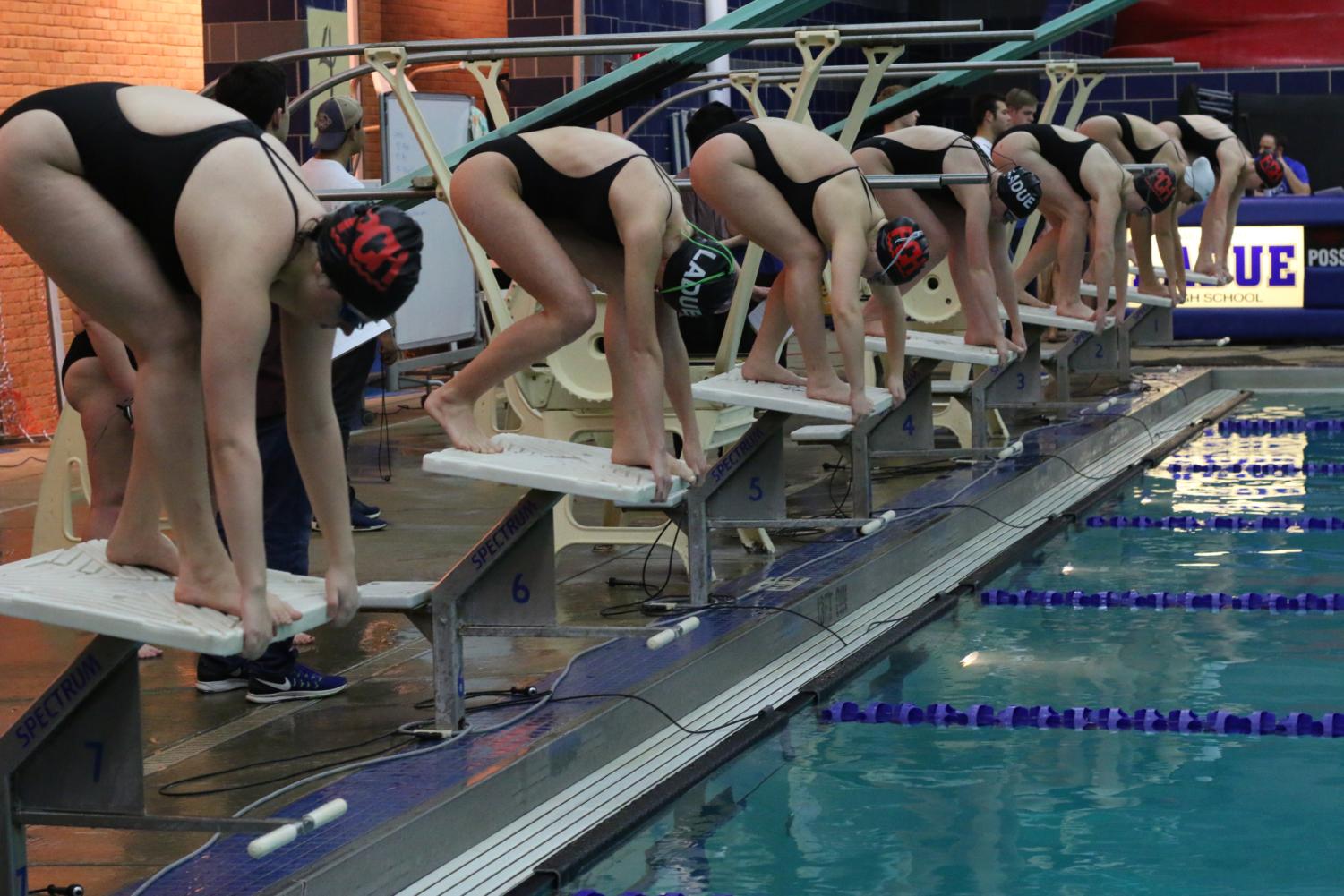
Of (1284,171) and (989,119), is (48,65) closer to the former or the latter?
(989,119)

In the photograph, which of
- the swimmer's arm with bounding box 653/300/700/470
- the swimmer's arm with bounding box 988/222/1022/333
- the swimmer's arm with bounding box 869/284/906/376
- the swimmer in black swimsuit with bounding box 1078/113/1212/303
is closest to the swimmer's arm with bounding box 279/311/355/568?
the swimmer's arm with bounding box 653/300/700/470

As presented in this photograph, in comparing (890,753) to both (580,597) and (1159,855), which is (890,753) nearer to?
(1159,855)

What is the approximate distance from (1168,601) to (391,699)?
9.49ft

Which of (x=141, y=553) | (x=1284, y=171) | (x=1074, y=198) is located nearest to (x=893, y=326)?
(x=1074, y=198)

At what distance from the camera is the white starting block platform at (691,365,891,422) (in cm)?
568

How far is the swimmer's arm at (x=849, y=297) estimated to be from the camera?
600 cm

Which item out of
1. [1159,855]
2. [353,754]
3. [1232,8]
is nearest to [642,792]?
[353,754]

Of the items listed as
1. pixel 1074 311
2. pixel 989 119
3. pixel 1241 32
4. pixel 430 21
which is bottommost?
pixel 1074 311

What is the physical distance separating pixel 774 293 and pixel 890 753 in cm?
219

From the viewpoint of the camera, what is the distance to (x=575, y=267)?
4965mm

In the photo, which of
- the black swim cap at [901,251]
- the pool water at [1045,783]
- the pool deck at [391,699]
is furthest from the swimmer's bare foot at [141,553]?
the black swim cap at [901,251]

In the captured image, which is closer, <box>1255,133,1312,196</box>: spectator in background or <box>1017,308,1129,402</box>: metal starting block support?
<box>1017,308,1129,402</box>: metal starting block support

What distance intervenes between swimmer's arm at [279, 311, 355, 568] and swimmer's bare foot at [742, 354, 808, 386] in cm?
289

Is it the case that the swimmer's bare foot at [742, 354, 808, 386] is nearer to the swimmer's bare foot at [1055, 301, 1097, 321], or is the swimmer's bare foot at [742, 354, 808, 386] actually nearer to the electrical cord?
the electrical cord
